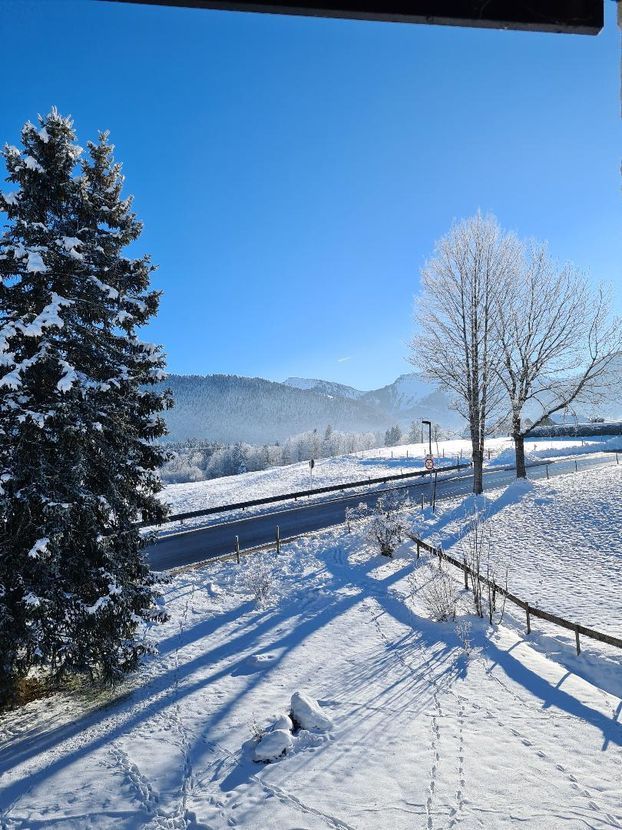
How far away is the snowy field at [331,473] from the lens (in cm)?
3403

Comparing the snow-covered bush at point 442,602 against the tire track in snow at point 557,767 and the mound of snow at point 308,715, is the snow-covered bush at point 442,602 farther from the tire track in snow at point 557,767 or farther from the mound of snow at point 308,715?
the mound of snow at point 308,715

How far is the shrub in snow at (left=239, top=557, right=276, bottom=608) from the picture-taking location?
1294 cm

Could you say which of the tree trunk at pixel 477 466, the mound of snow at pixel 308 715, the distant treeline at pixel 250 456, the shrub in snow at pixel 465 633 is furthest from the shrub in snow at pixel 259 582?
the distant treeline at pixel 250 456

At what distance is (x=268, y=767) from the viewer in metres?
6.12

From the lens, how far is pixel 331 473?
139 feet

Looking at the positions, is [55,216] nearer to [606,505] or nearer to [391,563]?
[391,563]

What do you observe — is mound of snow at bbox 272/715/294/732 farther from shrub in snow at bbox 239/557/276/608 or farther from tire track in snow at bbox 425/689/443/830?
shrub in snow at bbox 239/557/276/608

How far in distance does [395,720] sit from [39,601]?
617 cm

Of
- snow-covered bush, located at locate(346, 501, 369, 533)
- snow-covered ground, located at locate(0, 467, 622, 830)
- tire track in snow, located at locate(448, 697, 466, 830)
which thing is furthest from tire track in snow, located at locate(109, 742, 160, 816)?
snow-covered bush, located at locate(346, 501, 369, 533)

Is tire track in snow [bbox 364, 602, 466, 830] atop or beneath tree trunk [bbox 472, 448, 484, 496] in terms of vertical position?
beneath

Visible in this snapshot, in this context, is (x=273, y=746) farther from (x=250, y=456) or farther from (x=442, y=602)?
(x=250, y=456)

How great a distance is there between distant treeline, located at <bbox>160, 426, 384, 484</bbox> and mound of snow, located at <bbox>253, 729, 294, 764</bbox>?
74.6 metres

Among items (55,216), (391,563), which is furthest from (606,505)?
(55,216)

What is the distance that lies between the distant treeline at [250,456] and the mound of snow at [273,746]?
74.6 meters
